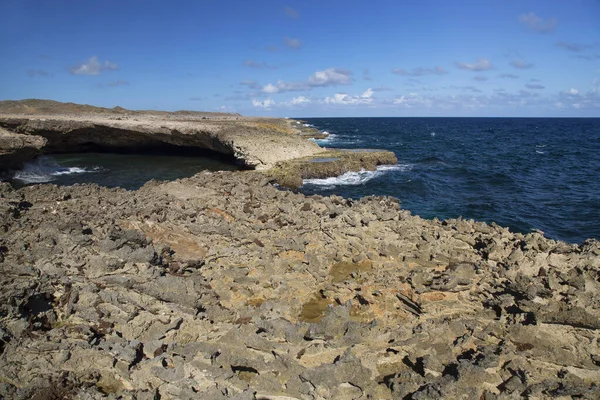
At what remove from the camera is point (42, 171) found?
28.8m

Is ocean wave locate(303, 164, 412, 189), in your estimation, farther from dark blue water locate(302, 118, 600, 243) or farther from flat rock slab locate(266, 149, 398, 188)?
flat rock slab locate(266, 149, 398, 188)

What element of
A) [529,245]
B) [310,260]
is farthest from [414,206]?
[310,260]

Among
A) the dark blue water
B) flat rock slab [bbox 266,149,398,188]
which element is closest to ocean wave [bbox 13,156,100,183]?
flat rock slab [bbox 266,149,398,188]

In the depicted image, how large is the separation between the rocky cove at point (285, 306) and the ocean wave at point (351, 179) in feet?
48.4

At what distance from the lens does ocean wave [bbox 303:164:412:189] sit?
2527cm

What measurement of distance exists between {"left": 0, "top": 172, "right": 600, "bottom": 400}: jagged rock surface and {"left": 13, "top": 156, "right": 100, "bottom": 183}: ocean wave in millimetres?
19610

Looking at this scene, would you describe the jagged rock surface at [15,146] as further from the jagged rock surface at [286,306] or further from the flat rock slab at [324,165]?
the jagged rock surface at [286,306]

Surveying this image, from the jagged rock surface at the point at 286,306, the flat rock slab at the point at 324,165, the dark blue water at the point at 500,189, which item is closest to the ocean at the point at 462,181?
the dark blue water at the point at 500,189

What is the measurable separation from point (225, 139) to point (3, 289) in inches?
966

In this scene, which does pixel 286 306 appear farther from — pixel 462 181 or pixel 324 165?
pixel 462 181

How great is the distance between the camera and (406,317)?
644 centimetres

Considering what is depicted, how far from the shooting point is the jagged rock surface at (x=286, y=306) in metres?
4.96

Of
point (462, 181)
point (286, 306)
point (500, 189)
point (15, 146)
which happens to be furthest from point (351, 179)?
point (15, 146)

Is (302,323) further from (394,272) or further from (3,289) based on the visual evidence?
(3,289)
